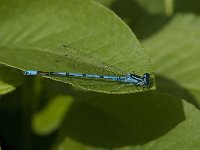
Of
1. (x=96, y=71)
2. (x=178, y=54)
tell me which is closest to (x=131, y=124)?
Result: (x=96, y=71)

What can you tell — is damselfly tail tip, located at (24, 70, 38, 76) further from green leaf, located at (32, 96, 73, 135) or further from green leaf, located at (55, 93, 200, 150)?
green leaf, located at (32, 96, 73, 135)

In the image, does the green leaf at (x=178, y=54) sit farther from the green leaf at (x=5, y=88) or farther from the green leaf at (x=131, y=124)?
the green leaf at (x=5, y=88)

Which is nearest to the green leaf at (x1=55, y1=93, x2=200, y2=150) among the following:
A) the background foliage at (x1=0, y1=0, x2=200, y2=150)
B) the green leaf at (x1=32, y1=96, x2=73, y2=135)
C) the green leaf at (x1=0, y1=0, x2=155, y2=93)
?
the background foliage at (x1=0, y1=0, x2=200, y2=150)

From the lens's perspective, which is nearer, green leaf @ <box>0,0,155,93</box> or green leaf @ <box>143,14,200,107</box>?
green leaf @ <box>0,0,155,93</box>

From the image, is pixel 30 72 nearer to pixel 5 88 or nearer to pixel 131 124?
pixel 5 88

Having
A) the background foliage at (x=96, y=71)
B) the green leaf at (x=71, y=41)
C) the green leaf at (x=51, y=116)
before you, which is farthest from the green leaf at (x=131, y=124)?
the green leaf at (x=51, y=116)

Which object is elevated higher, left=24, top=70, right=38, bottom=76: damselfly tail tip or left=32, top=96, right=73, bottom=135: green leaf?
left=24, top=70, right=38, bottom=76: damselfly tail tip
